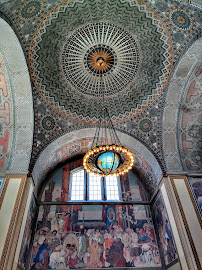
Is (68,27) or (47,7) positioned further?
(68,27)

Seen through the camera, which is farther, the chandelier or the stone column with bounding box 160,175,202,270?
the chandelier

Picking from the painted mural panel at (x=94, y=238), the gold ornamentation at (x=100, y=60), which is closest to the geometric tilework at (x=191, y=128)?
the painted mural panel at (x=94, y=238)

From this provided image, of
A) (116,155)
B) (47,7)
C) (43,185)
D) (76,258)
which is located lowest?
(76,258)

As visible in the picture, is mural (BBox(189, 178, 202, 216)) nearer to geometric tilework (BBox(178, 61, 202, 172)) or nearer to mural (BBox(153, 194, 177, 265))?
geometric tilework (BBox(178, 61, 202, 172))

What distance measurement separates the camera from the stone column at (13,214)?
6.87 m

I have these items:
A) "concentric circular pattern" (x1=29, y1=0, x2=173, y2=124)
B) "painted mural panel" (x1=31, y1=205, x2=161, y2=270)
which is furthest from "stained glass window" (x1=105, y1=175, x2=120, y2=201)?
"concentric circular pattern" (x1=29, y1=0, x2=173, y2=124)

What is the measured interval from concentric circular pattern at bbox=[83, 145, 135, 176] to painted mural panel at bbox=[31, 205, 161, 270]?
344 centimetres

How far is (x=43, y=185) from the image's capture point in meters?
11.2

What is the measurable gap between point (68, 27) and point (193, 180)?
8.31m

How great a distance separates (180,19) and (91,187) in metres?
8.55

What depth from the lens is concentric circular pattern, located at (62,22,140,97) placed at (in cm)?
912

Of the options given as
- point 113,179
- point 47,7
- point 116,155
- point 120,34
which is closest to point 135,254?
point 113,179

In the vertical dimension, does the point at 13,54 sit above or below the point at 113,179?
above

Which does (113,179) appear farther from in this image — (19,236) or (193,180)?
(19,236)
